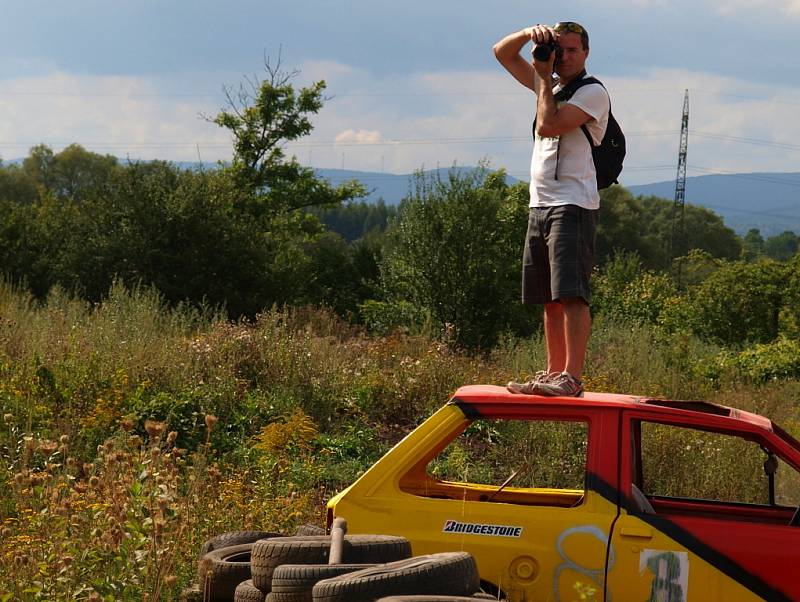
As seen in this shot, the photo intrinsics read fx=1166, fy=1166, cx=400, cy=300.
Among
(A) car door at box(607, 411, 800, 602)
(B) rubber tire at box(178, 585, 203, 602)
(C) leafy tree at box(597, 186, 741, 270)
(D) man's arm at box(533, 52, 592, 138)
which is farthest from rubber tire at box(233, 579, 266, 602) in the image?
(C) leafy tree at box(597, 186, 741, 270)

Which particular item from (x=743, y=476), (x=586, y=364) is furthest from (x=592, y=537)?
(x=586, y=364)

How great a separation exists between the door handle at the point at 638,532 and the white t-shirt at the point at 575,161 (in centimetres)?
223

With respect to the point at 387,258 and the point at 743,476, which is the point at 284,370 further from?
the point at 387,258

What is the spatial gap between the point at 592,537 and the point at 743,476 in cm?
507

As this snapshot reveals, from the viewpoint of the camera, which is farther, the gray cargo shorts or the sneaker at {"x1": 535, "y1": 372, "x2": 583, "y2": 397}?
the gray cargo shorts

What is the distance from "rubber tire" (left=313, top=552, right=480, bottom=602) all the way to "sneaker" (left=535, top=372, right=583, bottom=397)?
1113mm

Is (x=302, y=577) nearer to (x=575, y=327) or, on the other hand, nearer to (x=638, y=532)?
(x=638, y=532)

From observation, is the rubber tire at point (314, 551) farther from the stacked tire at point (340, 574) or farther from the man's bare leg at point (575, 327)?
the man's bare leg at point (575, 327)

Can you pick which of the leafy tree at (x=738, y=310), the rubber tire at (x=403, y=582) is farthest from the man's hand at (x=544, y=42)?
the leafy tree at (x=738, y=310)

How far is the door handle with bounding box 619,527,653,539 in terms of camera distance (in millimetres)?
5220

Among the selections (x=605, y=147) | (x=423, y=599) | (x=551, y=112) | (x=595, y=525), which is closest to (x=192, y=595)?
(x=423, y=599)

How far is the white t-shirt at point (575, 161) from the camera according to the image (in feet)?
22.4

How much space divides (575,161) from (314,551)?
2.86m

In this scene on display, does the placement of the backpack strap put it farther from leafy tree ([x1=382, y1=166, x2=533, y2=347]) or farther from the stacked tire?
leafy tree ([x1=382, y1=166, x2=533, y2=347])
